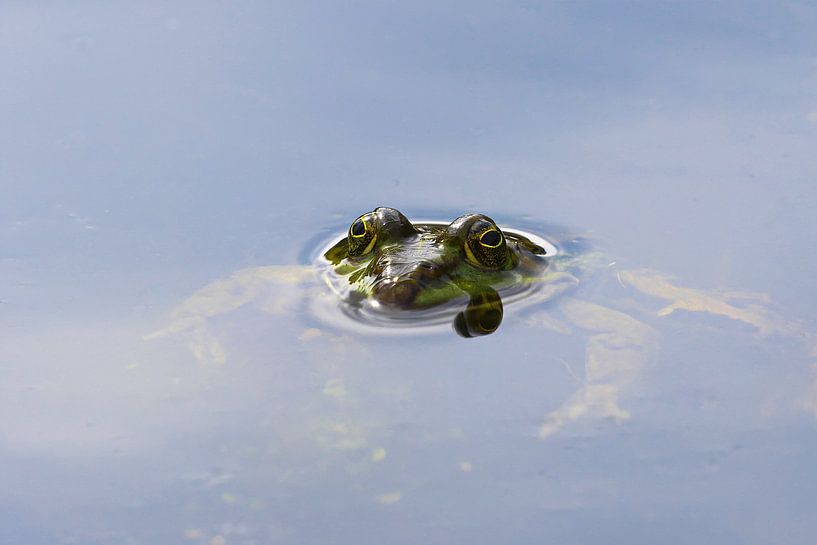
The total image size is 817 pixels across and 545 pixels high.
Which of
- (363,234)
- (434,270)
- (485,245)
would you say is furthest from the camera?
(363,234)

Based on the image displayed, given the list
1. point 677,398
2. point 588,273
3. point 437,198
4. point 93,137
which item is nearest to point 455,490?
point 677,398

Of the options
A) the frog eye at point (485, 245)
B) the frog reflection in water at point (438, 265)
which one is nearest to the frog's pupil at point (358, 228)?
the frog reflection in water at point (438, 265)

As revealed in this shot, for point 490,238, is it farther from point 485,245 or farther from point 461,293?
point 461,293

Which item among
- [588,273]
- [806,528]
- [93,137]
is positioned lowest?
[806,528]

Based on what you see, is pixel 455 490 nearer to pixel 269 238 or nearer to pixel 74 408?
pixel 74 408

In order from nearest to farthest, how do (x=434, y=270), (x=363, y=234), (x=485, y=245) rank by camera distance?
(x=434, y=270) → (x=485, y=245) → (x=363, y=234)

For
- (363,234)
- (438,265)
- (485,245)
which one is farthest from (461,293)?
(363,234)

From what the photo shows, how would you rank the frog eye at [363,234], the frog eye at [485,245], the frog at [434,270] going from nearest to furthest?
the frog at [434,270]
the frog eye at [485,245]
the frog eye at [363,234]

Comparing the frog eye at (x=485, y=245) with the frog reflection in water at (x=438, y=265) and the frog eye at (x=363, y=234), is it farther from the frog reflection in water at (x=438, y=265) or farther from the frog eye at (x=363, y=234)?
the frog eye at (x=363, y=234)
